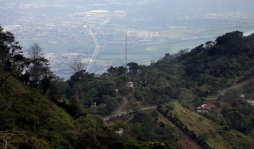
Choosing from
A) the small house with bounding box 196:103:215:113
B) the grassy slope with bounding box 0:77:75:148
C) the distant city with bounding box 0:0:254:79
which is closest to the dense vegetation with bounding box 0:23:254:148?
the grassy slope with bounding box 0:77:75:148

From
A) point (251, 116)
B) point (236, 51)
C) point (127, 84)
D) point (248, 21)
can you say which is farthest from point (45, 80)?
point (248, 21)

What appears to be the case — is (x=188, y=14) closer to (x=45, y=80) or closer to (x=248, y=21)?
(x=248, y=21)

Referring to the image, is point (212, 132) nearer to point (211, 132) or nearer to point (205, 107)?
point (211, 132)

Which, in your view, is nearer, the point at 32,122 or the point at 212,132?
the point at 32,122

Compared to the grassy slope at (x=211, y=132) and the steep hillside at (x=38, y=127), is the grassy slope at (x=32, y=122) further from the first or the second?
the grassy slope at (x=211, y=132)

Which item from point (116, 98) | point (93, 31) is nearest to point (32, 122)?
point (116, 98)

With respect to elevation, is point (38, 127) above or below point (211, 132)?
above

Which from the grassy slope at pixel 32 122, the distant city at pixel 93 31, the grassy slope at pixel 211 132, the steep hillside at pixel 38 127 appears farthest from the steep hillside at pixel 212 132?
the distant city at pixel 93 31
